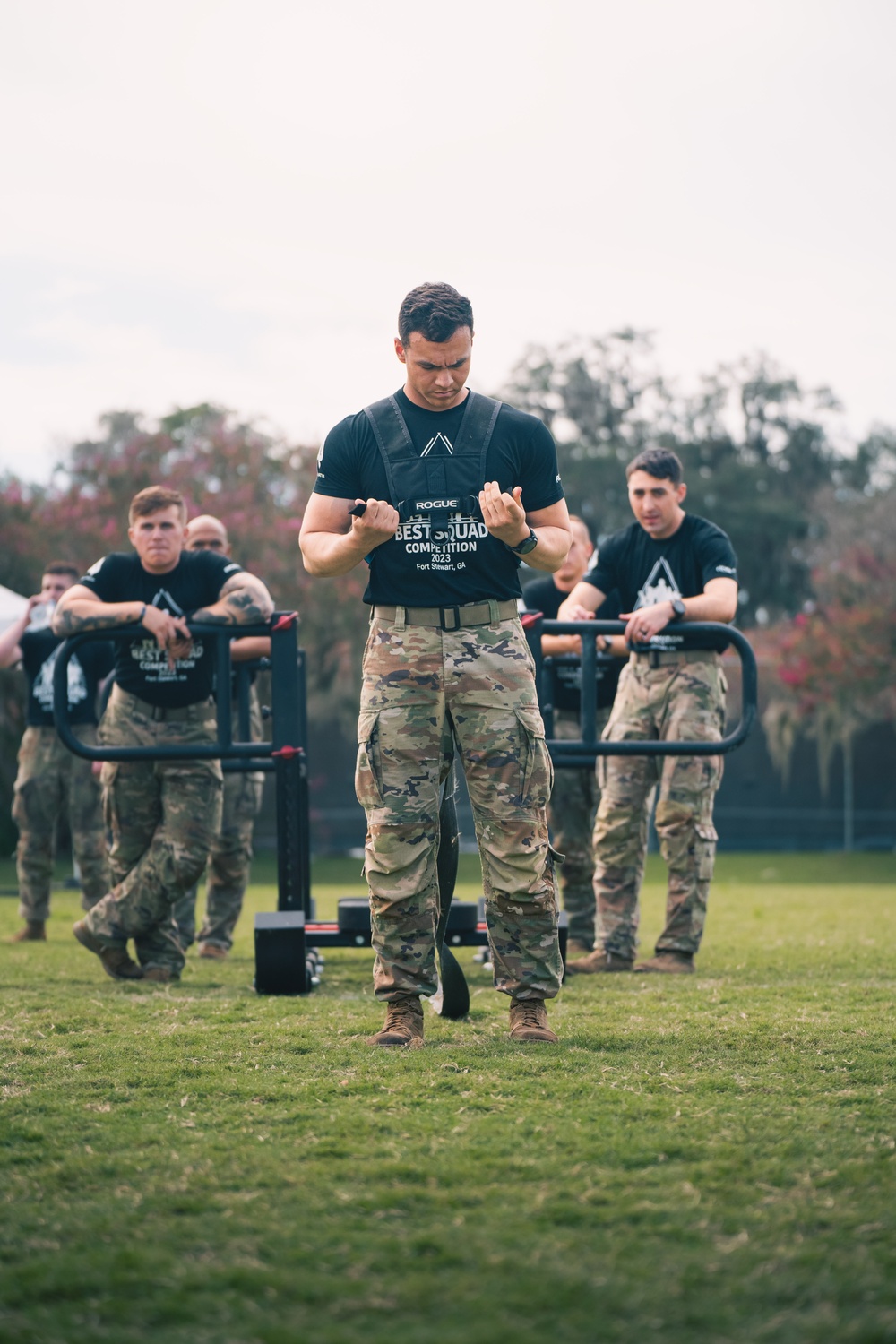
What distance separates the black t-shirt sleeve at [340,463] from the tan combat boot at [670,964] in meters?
2.47

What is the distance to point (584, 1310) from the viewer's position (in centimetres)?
181

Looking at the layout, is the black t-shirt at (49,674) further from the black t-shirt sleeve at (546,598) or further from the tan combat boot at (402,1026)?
the tan combat boot at (402,1026)

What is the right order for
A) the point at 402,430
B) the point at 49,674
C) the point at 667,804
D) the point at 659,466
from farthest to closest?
the point at 49,674
the point at 659,466
the point at 667,804
the point at 402,430

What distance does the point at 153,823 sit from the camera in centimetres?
→ 539

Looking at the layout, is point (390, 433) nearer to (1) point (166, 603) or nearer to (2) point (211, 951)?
(1) point (166, 603)

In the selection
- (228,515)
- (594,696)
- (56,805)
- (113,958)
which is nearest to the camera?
(594,696)

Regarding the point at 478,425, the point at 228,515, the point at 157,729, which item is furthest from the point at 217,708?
the point at 228,515

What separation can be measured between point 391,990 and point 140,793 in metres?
1.99

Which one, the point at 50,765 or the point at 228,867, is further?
the point at 50,765

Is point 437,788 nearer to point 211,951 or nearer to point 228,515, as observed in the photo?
point 211,951

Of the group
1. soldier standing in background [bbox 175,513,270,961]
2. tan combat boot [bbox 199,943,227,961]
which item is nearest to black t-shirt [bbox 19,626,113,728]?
soldier standing in background [bbox 175,513,270,961]

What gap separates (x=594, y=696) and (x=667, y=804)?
2.38ft

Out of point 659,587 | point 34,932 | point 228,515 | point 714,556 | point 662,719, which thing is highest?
point 228,515

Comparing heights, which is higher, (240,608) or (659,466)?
(659,466)
